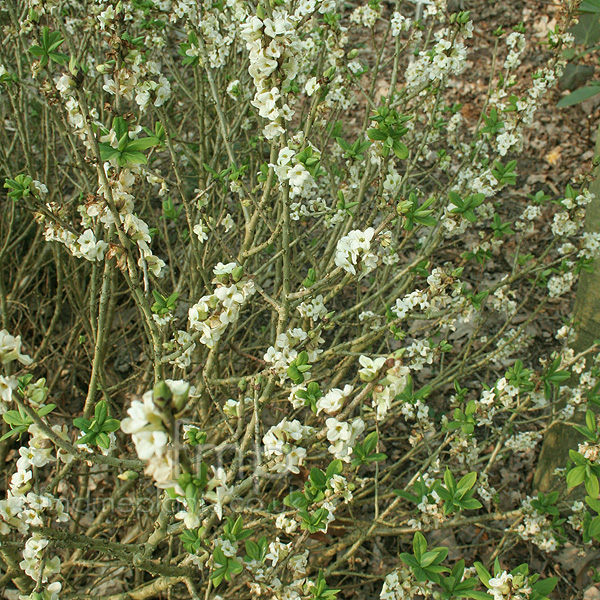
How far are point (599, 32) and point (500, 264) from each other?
3.13 meters

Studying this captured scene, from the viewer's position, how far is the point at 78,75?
1.55 metres

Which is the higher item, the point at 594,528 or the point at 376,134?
the point at 376,134

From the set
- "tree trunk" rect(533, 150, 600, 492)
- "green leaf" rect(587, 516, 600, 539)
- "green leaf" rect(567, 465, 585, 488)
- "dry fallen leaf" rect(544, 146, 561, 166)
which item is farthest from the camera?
"dry fallen leaf" rect(544, 146, 561, 166)

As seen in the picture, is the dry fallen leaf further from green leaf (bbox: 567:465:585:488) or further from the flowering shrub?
green leaf (bbox: 567:465:585:488)

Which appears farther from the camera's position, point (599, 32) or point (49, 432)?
point (599, 32)

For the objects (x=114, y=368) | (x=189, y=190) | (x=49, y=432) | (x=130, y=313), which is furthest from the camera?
(x=189, y=190)

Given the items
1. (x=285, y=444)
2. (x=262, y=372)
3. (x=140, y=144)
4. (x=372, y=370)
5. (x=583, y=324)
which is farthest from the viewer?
(x=583, y=324)

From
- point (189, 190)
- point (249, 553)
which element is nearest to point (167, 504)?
point (249, 553)

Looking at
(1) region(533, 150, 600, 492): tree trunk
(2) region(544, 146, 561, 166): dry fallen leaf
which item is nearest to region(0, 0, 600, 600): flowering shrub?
(1) region(533, 150, 600, 492): tree trunk

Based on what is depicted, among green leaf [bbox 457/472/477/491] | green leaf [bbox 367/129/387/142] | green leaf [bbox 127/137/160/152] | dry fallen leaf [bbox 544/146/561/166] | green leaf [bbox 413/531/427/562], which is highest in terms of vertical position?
green leaf [bbox 367/129/387/142]

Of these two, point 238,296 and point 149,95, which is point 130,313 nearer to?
point 149,95

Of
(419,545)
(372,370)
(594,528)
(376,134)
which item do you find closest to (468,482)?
(419,545)

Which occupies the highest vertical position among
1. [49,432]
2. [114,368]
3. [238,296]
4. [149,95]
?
[149,95]

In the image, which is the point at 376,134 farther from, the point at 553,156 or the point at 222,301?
the point at 553,156
